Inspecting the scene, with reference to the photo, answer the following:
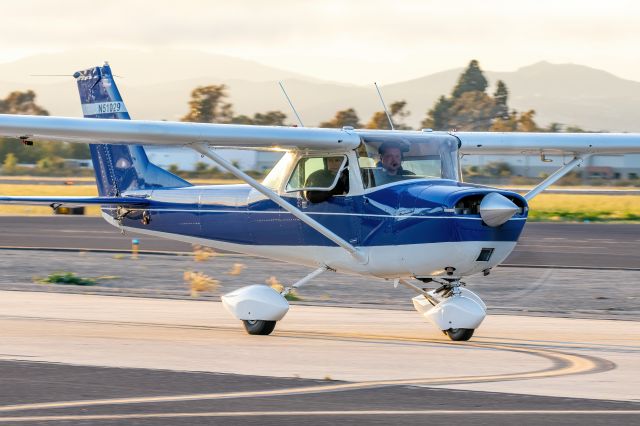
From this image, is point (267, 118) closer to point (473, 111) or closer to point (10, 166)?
point (10, 166)

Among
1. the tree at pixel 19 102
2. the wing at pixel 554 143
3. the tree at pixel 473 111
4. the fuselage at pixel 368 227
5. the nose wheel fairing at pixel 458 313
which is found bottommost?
the nose wheel fairing at pixel 458 313

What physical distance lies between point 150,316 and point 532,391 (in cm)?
674

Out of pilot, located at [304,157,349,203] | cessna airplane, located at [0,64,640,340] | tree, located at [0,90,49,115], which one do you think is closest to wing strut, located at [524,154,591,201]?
cessna airplane, located at [0,64,640,340]

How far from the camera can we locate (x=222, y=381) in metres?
9.33

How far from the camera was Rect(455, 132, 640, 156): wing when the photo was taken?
14.4 meters

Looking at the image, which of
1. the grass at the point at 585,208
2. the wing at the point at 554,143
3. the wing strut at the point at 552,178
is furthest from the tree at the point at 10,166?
the wing strut at the point at 552,178

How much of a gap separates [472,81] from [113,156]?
121425mm

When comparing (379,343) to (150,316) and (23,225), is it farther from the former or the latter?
(23,225)

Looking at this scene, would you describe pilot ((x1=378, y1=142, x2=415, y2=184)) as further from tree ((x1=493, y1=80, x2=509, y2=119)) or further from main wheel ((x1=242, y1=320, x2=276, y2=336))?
tree ((x1=493, y1=80, x2=509, y2=119))

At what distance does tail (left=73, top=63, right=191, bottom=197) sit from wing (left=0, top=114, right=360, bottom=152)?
2.58 meters

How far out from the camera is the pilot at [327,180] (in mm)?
12641

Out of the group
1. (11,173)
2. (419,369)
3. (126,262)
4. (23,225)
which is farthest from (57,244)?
(11,173)

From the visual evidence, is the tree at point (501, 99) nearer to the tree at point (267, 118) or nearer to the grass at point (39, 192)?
the tree at point (267, 118)

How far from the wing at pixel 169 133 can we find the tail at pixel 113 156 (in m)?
2.58
